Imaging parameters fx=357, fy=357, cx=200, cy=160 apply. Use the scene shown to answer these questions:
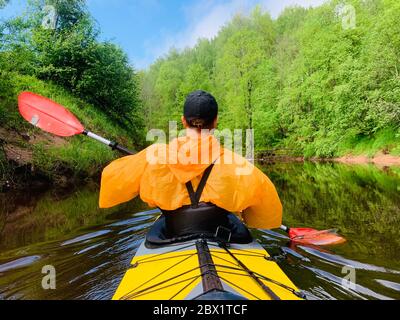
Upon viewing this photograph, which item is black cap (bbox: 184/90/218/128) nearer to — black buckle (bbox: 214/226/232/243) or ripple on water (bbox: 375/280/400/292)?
black buckle (bbox: 214/226/232/243)

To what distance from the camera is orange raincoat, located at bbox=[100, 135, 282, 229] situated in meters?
2.46

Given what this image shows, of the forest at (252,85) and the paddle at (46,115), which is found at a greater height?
the forest at (252,85)

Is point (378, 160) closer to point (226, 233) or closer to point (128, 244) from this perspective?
point (128, 244)

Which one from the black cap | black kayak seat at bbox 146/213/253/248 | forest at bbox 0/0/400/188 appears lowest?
black kayak seat at bbox 146/213/253/248

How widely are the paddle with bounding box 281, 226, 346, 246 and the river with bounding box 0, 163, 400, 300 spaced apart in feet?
0.47

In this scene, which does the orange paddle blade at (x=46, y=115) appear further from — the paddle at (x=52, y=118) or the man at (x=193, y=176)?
the man at (x=193, y=176)

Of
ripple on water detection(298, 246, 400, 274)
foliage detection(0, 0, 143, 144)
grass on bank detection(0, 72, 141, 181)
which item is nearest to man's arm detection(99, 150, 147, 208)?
ripple on water detection(298, 246, 400, 274)

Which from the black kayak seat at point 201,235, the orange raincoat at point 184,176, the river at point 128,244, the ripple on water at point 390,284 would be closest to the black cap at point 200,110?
the orange raincoat at point 184,176

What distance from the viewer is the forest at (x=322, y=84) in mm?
16984

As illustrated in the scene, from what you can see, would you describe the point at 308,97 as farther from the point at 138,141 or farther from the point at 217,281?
the point at 217,281

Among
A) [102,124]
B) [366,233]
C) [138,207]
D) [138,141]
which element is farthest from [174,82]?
[366,233]

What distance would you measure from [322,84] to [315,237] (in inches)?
742

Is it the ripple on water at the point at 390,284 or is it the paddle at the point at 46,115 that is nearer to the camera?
the ripple on water at the point at 390,284

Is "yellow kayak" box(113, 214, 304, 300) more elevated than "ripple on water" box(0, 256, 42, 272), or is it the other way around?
"yellow kayak" box(113, 214, 304, 300)
